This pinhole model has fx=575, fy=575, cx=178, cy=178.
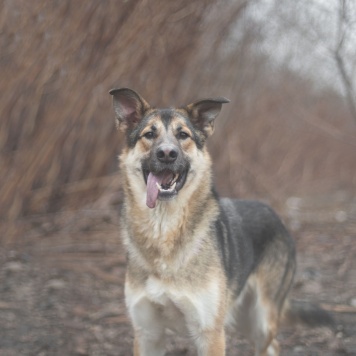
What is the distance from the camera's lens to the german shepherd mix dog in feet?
12.5

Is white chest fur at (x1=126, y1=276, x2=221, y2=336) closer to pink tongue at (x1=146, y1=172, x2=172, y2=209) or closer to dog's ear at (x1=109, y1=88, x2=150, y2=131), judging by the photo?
pink tongue at (x1=146, y1=172, x2=172, y2=209)

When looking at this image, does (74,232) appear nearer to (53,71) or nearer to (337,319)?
(53,71)

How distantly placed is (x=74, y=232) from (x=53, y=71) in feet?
7.52

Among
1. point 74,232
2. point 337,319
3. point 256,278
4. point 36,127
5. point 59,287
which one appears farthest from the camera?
point 74,232

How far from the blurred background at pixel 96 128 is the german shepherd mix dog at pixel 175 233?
1210 mm

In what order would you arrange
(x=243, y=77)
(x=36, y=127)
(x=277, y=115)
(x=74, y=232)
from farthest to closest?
(x=277, y=115), (x=243, y=77), (x=74, y=232), (x=36, y=127)

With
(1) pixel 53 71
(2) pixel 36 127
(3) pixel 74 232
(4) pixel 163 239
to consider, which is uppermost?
(1) pixel 53 71

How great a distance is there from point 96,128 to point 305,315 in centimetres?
413

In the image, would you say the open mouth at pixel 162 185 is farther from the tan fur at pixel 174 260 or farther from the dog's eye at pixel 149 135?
the dog's eye at pixel 149 135

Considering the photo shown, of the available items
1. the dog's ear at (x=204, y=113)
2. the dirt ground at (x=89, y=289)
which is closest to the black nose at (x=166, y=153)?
the dog's ear at (x=204, y=113)

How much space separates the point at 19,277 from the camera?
6316mm

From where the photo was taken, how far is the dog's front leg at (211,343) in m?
3.79

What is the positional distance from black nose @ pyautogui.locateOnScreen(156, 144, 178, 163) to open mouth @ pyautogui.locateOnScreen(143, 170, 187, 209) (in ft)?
0.44

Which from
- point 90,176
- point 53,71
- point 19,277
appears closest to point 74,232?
point 90,176
